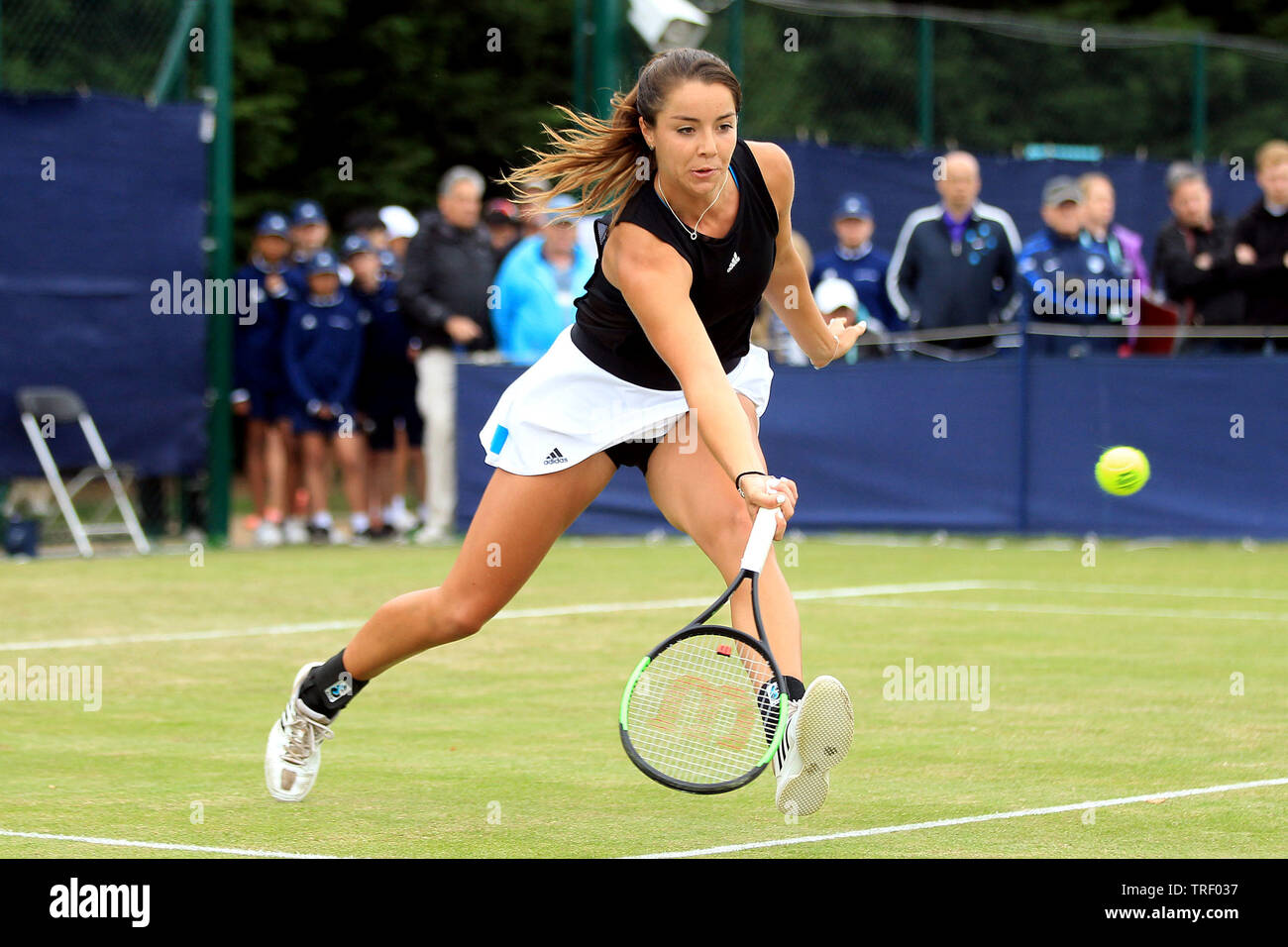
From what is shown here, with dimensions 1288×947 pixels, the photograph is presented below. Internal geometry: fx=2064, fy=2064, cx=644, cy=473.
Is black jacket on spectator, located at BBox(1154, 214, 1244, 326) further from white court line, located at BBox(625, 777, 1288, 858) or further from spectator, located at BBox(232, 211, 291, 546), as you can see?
white court line, located at BBox(625, 777, 1288, 858)

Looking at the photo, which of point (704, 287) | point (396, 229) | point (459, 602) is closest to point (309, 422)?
point (396, 229)

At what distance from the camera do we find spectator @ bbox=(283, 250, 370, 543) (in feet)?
46.7

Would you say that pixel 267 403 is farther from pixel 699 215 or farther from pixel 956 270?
pixel 699 215

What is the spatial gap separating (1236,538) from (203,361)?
7054mm

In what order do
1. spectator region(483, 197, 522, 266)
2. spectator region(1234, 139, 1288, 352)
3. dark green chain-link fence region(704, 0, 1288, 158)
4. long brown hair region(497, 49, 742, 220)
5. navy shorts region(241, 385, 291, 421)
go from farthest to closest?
dark green chain-link fence region(704, 0, 1288, 158), spectator region(483, 197, 522, 266), navy shorts region(241, 385, 291, 421), spectator region(1234, 139, 1288, 352), long brown hair region(497, 49, 742, 220)

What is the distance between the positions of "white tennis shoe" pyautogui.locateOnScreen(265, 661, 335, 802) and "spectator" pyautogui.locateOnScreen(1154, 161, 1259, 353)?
9.49m

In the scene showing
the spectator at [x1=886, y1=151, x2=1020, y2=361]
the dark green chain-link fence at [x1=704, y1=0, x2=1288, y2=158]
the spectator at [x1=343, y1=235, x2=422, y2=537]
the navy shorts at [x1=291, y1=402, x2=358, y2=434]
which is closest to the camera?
the spectator at [x1=886, y1=151, x2=1020, y2=361]

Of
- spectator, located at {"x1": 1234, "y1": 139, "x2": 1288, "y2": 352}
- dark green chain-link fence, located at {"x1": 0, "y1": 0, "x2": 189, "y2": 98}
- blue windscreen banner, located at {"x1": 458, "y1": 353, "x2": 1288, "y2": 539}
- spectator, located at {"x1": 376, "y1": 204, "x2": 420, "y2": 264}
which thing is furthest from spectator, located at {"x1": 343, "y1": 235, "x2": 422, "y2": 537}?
spectator, located at {"x1": 1234, "y1": 139, "x2": 1288, "y2": 352}

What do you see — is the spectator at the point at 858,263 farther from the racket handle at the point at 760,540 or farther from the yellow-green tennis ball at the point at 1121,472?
the racket handle at the point at 760,540

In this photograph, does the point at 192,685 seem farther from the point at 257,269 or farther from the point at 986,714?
the point at 257,269

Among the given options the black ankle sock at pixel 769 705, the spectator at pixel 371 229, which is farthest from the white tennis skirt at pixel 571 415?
the spectator at pixel 371 229

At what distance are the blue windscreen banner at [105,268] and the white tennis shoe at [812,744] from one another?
9536 millimetres

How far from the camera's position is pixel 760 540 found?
4883mm
